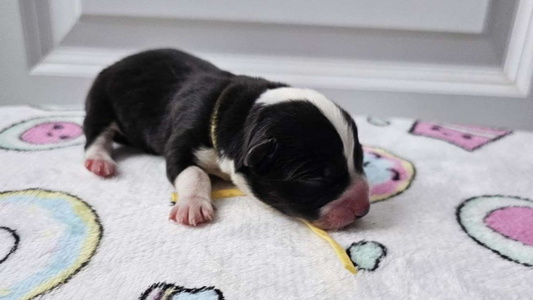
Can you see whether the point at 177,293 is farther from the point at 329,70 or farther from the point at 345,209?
the point at 329,70

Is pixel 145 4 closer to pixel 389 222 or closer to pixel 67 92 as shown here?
pixel 67 92

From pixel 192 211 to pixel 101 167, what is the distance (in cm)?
37

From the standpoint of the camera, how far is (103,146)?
1.48 metres

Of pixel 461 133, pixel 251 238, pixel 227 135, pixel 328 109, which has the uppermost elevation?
pixel 328 109

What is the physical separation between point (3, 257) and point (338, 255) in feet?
2.13

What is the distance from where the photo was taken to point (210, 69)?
1.55 m

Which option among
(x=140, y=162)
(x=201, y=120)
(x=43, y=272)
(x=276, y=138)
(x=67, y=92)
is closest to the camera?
(x=43, y=272)

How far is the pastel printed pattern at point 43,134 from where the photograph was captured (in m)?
1.52

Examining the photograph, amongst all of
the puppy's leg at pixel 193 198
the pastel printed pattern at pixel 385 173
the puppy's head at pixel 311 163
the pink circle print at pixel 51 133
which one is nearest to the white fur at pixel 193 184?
the puppy's leg at pixel 193 198

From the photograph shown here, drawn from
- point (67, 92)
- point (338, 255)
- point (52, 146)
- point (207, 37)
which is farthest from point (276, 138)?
point (67, 92)

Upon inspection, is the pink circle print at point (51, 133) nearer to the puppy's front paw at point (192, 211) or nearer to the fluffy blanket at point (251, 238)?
the fluffy blanket at point (251, 238)

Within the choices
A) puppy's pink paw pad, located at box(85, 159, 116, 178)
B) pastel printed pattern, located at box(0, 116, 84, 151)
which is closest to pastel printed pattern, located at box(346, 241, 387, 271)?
puppy's pink paw pad, located at box(85, 159, 116, 178)

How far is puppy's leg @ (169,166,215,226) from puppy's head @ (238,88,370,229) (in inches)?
5.4

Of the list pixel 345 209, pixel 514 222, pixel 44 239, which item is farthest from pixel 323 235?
pixel 44 239
